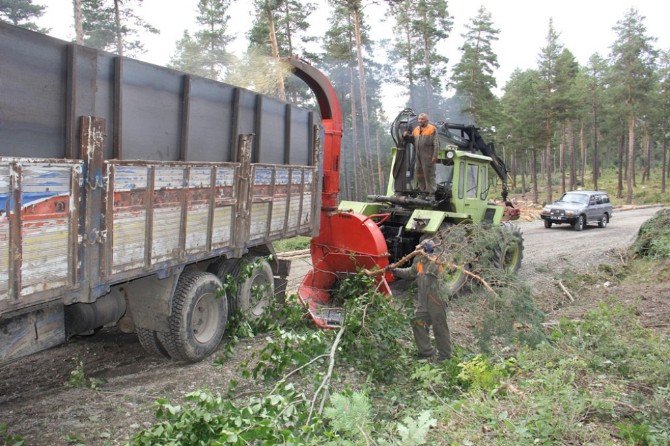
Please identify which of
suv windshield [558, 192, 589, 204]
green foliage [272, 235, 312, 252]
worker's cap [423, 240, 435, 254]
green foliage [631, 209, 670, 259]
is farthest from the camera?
suv windshield [558, 192, 589, 204]

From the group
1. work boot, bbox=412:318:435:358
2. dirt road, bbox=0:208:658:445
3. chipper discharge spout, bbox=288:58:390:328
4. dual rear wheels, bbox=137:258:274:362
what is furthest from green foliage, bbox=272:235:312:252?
work boot, bbox=412:318:435:358

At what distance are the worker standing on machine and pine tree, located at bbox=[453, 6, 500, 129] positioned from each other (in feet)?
79.5

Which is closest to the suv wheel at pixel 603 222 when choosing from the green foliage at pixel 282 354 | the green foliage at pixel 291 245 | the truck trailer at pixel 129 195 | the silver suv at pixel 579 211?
the silver suv at pixel 579 211

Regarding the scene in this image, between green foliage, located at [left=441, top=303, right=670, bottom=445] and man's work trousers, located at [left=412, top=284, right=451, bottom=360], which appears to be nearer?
green foliage, located at [left=441, top=303, right=670, bottom=445]

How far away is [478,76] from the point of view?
31797 millimetres

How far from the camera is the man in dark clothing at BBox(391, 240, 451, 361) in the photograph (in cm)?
590

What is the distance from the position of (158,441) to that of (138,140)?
2.60m

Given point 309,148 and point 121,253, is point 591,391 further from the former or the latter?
point 309,148

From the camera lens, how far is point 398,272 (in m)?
6.77

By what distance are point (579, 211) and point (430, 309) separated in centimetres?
1675

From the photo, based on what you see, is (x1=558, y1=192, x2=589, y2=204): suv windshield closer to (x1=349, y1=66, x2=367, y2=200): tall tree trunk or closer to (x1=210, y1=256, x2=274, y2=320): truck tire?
(x1=349, y1=66, x2=367, y2=200): tall tree trunk

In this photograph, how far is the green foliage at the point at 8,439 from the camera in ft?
12.2

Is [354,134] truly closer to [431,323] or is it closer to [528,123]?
[528,123]

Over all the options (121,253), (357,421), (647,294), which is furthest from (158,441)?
(647,294)
